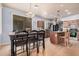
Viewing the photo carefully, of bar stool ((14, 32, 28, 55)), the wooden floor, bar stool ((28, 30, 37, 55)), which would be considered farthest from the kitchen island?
bar stool ((14, 32, 28, 55))

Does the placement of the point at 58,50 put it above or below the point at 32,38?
below

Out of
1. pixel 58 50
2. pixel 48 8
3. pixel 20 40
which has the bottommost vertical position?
pixel 58 50

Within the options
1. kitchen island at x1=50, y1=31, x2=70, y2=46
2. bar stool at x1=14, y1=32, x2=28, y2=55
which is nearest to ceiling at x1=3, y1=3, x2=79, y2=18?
kitchen island at x1=50, y1=31, x2=70, y2=46

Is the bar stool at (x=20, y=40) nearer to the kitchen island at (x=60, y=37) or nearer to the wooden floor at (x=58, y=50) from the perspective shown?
the wooden floor at (x=58, y=50)

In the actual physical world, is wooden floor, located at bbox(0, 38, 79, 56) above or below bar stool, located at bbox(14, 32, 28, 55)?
below

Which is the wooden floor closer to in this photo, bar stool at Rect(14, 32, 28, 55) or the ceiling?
bar stool at Rect(14, 32, 28, 55)

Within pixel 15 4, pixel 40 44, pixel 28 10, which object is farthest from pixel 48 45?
pixel 15 4

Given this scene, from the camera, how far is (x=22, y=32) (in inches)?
76.4

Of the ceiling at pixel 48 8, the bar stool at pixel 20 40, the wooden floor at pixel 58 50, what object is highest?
the ceiling at pixel 48 8

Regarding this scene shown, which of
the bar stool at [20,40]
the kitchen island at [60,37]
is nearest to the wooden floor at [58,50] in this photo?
the kitchen island at [60,37]

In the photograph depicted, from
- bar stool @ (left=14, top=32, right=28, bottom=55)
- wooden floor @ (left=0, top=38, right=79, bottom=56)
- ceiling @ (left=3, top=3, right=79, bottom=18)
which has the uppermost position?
ceiling @ (left=3, top=3, right=79, bottom=18)

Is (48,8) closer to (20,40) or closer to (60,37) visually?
(60,37)

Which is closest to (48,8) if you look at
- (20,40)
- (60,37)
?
(60,37)

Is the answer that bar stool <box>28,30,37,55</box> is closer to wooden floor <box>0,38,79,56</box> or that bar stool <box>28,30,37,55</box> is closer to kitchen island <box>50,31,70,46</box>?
wooden floor <box>0,38,79,56</box>
